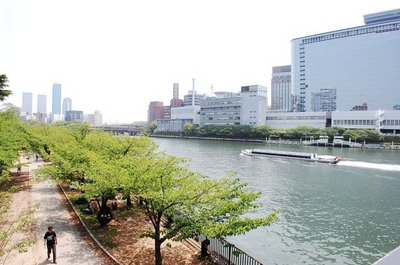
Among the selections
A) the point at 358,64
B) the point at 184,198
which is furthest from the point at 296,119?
the point at 184,198

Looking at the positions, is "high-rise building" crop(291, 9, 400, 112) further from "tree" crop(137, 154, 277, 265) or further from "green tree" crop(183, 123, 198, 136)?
"tree" crop(137, 154, 277, 265)

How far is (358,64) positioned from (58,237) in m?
193

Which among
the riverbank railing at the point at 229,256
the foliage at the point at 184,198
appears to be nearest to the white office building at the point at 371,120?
the riverbank railing at the point at 229,256

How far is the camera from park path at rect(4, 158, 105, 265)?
51.1ft

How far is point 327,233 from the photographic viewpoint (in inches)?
1021

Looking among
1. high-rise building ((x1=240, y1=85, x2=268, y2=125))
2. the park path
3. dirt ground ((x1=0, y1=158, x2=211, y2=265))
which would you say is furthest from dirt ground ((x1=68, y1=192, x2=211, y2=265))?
high-rise building ((x1=240, y1=85, x2=268, y2=125))

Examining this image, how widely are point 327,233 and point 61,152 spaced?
2335 centimetres

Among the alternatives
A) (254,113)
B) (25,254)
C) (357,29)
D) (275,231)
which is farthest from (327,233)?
(357,29)

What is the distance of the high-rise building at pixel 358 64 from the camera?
544ft

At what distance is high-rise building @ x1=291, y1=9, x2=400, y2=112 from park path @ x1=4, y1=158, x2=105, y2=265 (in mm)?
179217

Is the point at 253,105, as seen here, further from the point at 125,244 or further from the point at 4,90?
the point at 125,244

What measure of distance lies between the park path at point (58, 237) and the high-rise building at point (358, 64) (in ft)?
588

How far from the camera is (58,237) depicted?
61.0 feet

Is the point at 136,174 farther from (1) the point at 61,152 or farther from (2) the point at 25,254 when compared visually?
(1) the point at 61,152
